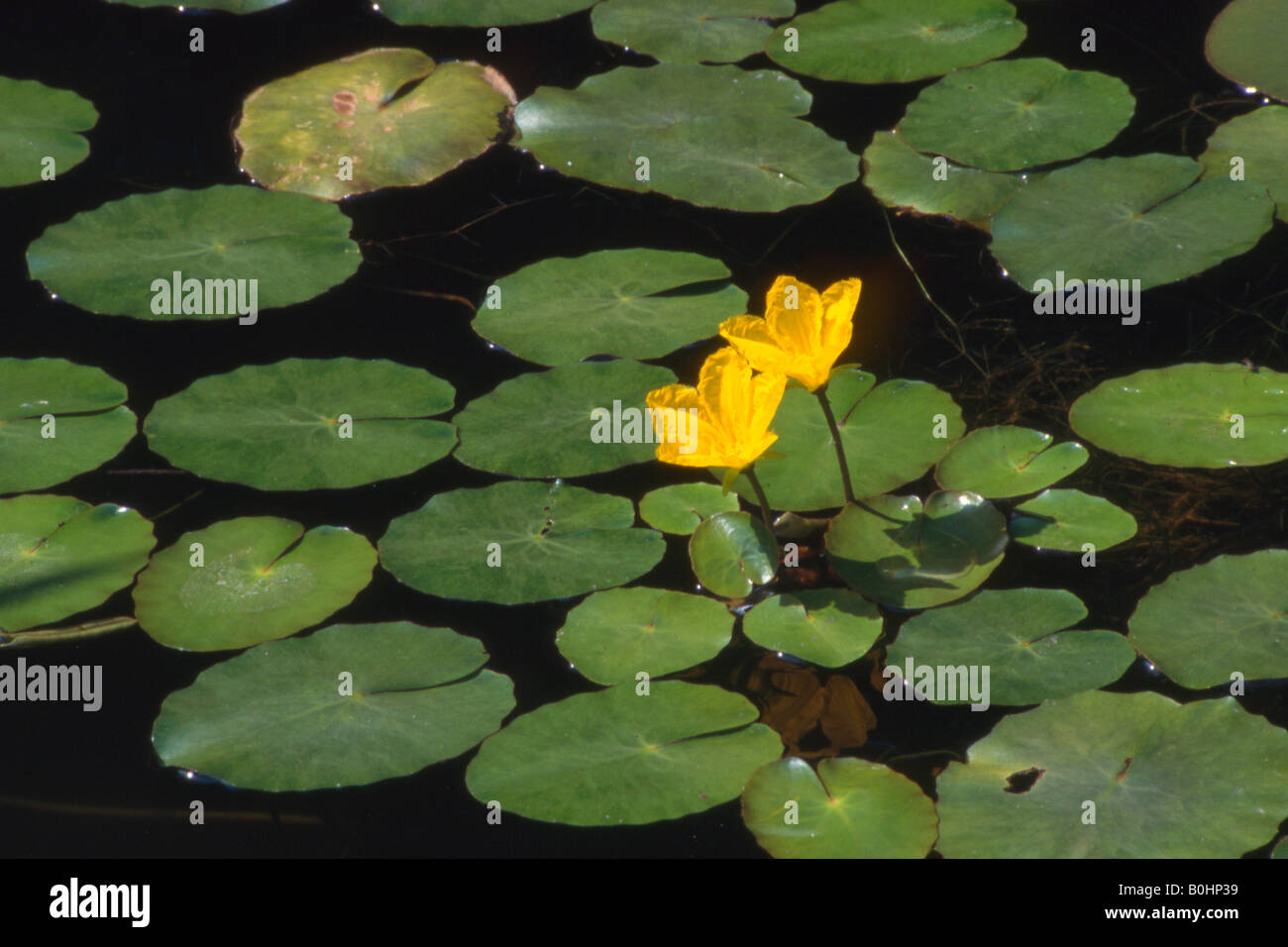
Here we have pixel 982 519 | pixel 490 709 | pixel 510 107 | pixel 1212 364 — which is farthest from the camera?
pixel 510 107

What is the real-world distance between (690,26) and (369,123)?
40.7 inches

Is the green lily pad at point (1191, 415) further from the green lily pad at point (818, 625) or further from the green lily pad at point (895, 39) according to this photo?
the green lily pad at point (895, 39)

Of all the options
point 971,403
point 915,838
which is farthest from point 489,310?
point 915,838

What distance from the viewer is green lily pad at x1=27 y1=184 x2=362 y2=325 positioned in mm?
3008

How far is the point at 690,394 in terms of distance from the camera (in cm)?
218

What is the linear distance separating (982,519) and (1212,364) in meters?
0.70

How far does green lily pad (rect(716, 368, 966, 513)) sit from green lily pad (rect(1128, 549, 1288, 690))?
52 centimetres

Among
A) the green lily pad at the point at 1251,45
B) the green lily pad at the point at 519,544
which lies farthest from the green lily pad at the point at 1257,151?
the green lily pad at the point at 519,544

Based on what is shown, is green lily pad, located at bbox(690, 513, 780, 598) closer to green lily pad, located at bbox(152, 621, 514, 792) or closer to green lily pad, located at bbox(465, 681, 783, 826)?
green lily pad, located at bbox(465, 681, 783, 826)

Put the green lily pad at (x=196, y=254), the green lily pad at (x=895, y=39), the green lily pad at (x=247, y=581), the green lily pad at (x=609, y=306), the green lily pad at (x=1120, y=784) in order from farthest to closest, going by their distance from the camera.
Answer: the green lily pad at (x=895, y=39)
the green lily pad at (x=196, y=254)
the green lily pad at (x=609, y=306)
the green lily pad at (x=247, y=581)
the green lily pad at (x=1120, y=784)

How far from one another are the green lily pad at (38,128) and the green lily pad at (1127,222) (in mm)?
2585

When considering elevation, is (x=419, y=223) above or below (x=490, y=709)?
above

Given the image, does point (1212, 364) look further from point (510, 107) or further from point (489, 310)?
point (510, 107)

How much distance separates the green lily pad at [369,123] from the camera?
3.40m
